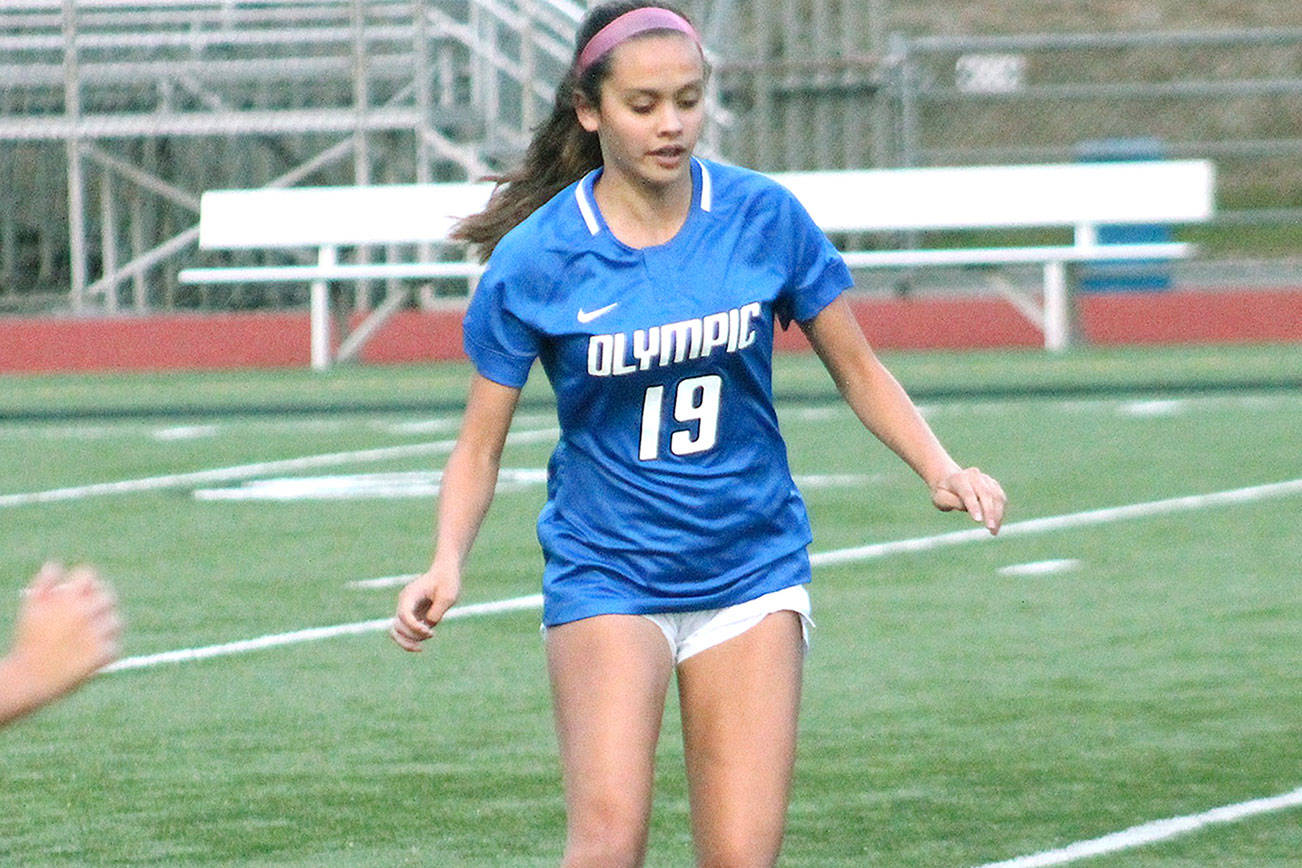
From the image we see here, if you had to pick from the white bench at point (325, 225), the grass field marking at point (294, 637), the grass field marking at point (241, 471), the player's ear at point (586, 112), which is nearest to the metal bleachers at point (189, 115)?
the white bench at point (325, 225)

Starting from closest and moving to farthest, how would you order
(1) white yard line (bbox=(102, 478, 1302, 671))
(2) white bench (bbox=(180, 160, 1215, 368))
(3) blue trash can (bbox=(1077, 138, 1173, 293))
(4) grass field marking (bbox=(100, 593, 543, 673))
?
(4) grass field marking (bbox=(100, 593, 543, 673))
(1) white yard line (bbox=(102, 478, 1302, 671))
(2) white bench (bbox=(180, 160, 1215, 368))
(3) blue trash can (bbox=(1077, 138, 1173, 293))

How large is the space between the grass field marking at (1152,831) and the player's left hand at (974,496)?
1070 millimetres

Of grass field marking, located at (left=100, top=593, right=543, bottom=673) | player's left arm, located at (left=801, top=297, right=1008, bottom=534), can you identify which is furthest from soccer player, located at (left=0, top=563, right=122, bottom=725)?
grass field marking, located at (left=100, top=593, right=543, bottom=673)

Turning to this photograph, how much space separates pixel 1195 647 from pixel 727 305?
133 inches

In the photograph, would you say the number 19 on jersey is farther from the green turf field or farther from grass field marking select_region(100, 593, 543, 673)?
grass field marking select_region(100, 593, 543, 673)

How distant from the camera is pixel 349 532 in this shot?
991 cm

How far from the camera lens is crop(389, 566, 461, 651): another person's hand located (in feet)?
13.2

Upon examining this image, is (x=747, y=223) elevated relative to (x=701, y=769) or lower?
elevated

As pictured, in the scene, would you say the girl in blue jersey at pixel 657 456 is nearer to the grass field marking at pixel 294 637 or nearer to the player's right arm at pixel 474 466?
the player's right arm at pixel 474 466

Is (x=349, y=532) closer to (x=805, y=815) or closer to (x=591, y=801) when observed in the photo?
(x=805, y=815)

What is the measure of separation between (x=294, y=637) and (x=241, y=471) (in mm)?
4571

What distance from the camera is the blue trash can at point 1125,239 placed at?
21469 millimetres

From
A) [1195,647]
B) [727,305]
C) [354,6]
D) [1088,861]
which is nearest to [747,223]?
[727,305]

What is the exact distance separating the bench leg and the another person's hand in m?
14.0
